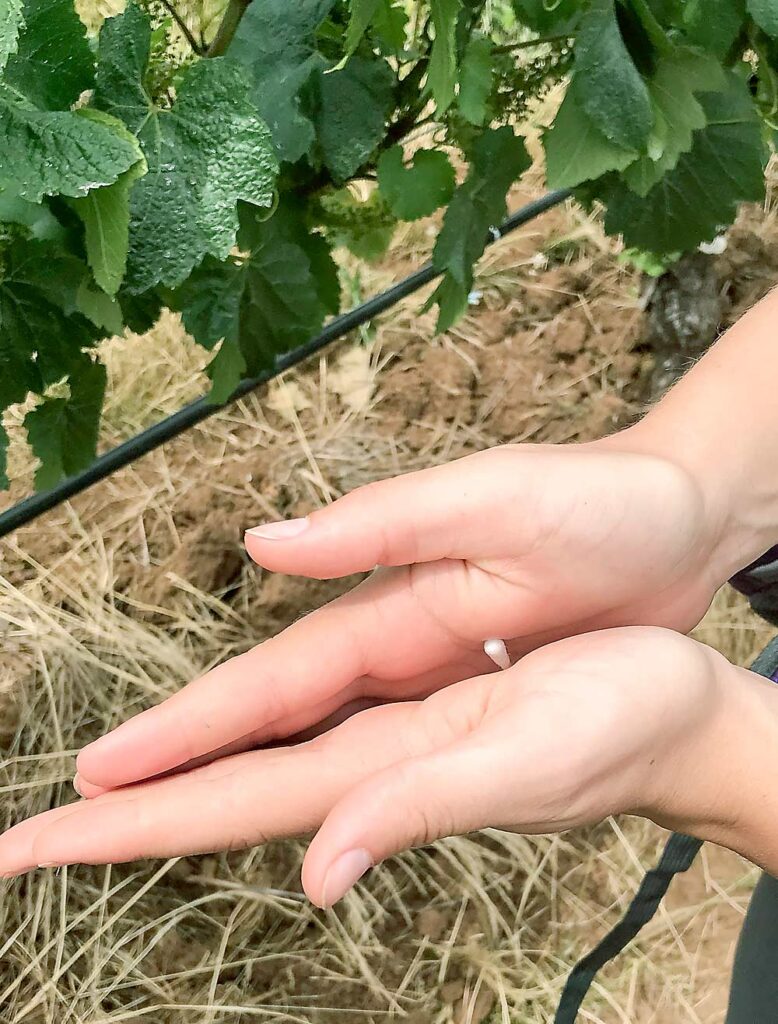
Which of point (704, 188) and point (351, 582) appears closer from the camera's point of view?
point (704, 188)

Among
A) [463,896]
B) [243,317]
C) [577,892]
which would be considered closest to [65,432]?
[243,317]

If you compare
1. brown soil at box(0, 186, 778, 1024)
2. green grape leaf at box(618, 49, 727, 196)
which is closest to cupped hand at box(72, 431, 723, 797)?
green grape leaf at box(618, 49, 727, 196)

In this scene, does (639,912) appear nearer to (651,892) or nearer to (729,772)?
(651,892)

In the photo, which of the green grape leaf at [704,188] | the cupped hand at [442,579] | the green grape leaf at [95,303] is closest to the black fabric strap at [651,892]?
the cupped hand at [442,579]

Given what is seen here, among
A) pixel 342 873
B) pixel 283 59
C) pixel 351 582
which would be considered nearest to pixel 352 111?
pixel 283 59

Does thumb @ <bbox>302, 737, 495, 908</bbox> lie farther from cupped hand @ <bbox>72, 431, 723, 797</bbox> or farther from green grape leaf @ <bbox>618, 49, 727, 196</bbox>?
green grape leaf @ <bbox>618, 49, 727, 196</bbox>

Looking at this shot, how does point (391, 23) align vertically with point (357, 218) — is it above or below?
above
